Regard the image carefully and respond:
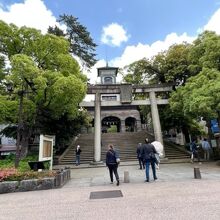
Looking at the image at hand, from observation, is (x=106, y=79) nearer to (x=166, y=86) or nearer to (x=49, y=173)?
(x=166, y=86)

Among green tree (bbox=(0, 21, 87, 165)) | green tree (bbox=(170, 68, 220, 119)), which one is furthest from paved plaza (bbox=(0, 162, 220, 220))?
green tree (bbox=(0, 21, 87, 165))

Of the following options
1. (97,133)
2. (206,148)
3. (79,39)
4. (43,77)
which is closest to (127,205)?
(43,77)

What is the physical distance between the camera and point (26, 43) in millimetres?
18359

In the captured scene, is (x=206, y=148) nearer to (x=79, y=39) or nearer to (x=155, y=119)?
(x=155, y=119)

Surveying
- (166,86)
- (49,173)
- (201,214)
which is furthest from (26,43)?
(201,214)

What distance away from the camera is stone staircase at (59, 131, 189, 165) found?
23.2m

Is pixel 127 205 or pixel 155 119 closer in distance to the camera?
pixel 127 205

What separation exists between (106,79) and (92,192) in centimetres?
3302

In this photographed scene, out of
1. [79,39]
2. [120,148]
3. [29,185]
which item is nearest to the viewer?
[29,185]

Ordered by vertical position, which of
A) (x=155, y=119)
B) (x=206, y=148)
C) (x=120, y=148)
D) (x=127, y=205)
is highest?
(x=155, y=119)

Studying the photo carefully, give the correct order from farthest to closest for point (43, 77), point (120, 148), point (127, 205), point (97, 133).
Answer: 1. point (120, 148)
2. point (97, 133)
3. point (43, 77)
4. point (127, 205)

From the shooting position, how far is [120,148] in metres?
26.0

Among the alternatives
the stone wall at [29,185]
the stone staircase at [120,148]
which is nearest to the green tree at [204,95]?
the stone staircase at [120,148]

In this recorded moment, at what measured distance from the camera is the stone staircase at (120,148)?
2325cm
